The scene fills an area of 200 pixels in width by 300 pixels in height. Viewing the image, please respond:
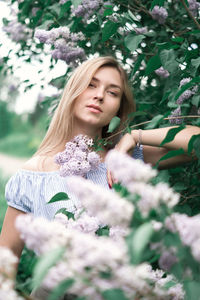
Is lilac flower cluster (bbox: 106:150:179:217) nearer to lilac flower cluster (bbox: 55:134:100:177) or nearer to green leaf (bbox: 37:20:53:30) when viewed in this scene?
lilac flower cluster (bbox: 55:134:100:177)

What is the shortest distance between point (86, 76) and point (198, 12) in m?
0.62

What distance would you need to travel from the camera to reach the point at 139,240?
1.86 feet

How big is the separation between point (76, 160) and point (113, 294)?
892 millimetres

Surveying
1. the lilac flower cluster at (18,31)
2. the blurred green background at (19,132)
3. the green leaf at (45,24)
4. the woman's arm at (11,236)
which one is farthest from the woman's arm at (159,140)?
the blurred green background at (19,132)

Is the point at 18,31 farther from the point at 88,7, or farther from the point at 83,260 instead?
the point at 83,260

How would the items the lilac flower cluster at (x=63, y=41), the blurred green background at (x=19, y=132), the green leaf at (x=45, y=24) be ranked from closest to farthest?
the lilac flower cluster at (x=63, y=41)
the green leaf at (x=45, y=24)
the blurred green background at (x=19, y=132)

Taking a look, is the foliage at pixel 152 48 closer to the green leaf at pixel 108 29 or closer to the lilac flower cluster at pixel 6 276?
the green leaf at pixel 108 29

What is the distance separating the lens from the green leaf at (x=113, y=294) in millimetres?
595

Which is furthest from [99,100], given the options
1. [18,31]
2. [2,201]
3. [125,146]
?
[2,201]

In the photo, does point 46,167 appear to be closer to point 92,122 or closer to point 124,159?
point 92,122

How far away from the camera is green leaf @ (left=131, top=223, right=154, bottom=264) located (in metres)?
0.55

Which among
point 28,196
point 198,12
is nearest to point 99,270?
point 28,196

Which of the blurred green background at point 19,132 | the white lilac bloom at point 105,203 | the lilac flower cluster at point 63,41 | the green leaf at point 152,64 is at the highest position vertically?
the blurred green background at point 19,132

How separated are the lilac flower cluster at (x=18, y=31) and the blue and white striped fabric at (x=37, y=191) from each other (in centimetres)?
137
